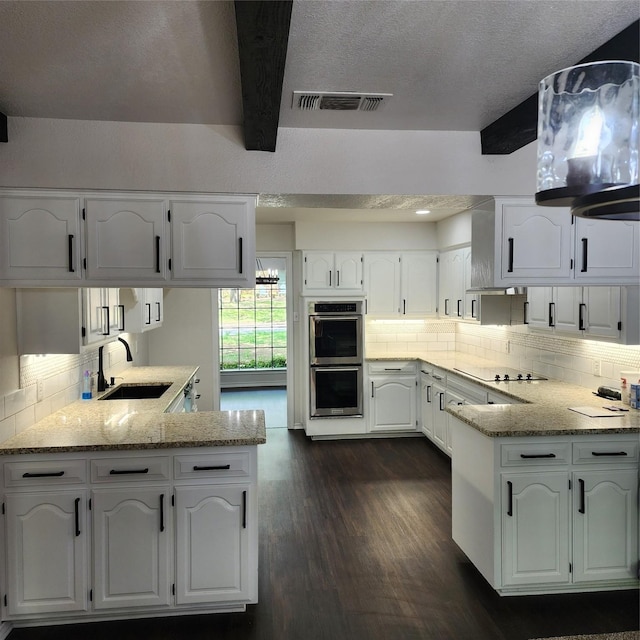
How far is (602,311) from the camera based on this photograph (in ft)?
10.8

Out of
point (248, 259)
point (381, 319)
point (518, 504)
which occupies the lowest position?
point (518, 504)

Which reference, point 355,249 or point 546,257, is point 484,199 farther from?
point 355,249

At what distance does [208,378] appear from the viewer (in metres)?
5.98

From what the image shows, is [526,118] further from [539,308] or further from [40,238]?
[40,238]

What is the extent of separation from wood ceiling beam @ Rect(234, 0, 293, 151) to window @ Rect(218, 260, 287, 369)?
6.61m

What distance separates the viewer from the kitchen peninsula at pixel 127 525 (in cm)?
242

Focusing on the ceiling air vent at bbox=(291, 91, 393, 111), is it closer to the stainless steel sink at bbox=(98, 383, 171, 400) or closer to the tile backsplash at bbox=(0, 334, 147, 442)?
the tile backsplash at bbox=(0, 334, 147, 442)

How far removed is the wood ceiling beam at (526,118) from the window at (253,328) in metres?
6.36

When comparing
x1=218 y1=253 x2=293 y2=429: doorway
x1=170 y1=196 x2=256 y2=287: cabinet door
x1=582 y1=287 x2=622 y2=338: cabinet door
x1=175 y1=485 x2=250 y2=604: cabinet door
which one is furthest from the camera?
x1=218 y1=253 x2=293 y2=429: doorway

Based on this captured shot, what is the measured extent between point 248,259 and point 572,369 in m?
2.81

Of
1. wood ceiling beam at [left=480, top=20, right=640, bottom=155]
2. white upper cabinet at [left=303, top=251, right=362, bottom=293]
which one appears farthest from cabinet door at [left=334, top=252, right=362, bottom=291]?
wood ceiling beam at [left=480, top=20, right=640, bottom=155]

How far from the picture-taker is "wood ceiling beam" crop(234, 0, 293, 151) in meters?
1.41

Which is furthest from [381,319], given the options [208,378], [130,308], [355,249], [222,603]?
[222,603]

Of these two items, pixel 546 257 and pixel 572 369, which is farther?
pixel 572 369
